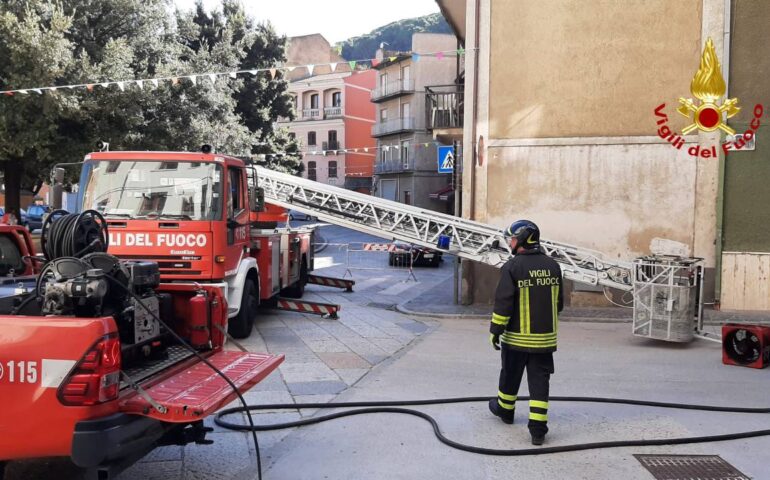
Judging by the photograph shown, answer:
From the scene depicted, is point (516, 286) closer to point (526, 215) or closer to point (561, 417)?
point (561, 417)

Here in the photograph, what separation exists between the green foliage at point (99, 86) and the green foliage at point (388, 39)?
55.3m

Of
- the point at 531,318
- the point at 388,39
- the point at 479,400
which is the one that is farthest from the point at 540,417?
the point at 388,39

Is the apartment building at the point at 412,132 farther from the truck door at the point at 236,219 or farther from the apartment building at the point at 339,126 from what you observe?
the truck door at the point at 236,219

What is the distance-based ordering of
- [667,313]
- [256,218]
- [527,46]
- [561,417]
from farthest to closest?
Answer: [527,46], [256,218], [667,313], [561,417]

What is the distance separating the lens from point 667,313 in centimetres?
959

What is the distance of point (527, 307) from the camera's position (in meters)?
5.46

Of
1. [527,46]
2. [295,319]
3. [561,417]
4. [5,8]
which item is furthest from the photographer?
[5,8]

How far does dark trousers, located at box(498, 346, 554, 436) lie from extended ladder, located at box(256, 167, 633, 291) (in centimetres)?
624

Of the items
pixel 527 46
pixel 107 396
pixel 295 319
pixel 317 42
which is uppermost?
pixel 317 42

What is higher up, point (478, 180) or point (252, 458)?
point (478, 180)

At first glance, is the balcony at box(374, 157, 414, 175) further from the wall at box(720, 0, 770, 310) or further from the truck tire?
the wall at box(720, 0, 770, 310)

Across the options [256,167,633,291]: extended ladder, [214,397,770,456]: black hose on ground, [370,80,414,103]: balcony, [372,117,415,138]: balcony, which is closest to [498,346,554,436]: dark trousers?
[214,397,770,456]: black hose on ground

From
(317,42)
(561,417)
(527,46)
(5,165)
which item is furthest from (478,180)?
(317,42)

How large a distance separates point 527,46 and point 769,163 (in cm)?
511
